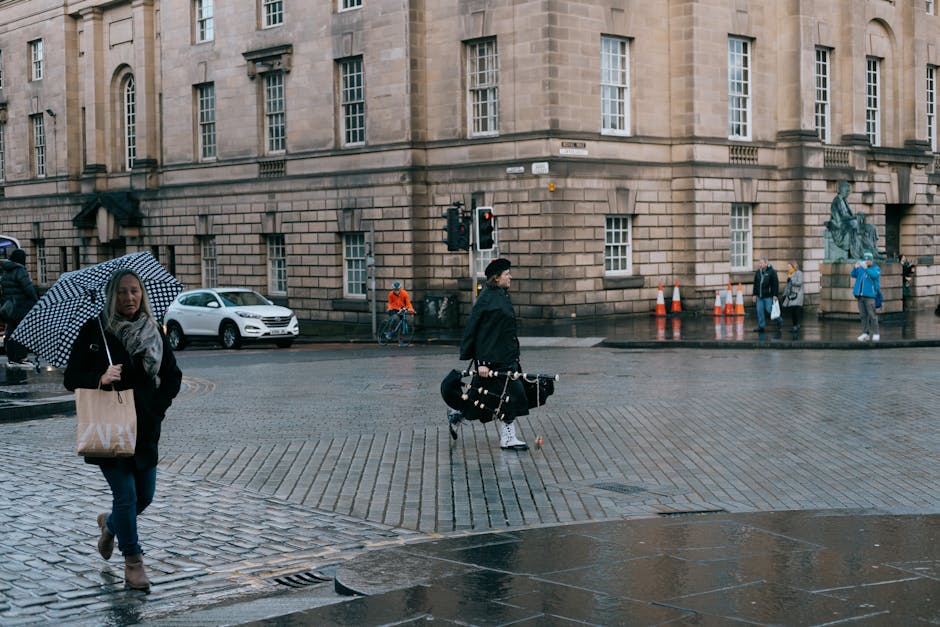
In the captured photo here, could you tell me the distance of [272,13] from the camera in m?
41.9

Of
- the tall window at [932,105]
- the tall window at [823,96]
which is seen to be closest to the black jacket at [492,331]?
the tall window at [823,96]

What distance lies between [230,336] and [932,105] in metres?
30.3

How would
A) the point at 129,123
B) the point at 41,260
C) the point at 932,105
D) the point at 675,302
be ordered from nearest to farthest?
the point at 675,302 → the point at 932,105 → the point at 129,123 → the point at 41,260

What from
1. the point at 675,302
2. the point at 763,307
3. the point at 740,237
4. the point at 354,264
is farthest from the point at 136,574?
the point at 740,237

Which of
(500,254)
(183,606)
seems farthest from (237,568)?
(500,254)

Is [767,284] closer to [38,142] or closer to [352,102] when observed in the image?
[352,102]

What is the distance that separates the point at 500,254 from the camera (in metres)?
34.9

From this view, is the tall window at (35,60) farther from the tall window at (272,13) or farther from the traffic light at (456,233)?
the traffic light at (456,233)

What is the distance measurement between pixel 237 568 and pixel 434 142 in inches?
1171

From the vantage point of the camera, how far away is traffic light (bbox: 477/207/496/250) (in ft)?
98.8

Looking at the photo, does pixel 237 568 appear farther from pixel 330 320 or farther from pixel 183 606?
pixel 330 320

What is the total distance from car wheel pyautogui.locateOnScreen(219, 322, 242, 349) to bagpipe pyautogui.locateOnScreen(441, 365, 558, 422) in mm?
20095

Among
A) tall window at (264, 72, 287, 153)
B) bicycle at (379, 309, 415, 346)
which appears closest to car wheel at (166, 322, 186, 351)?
bicycle at (379, 309, 415, 346)

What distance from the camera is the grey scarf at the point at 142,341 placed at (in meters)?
7.17
